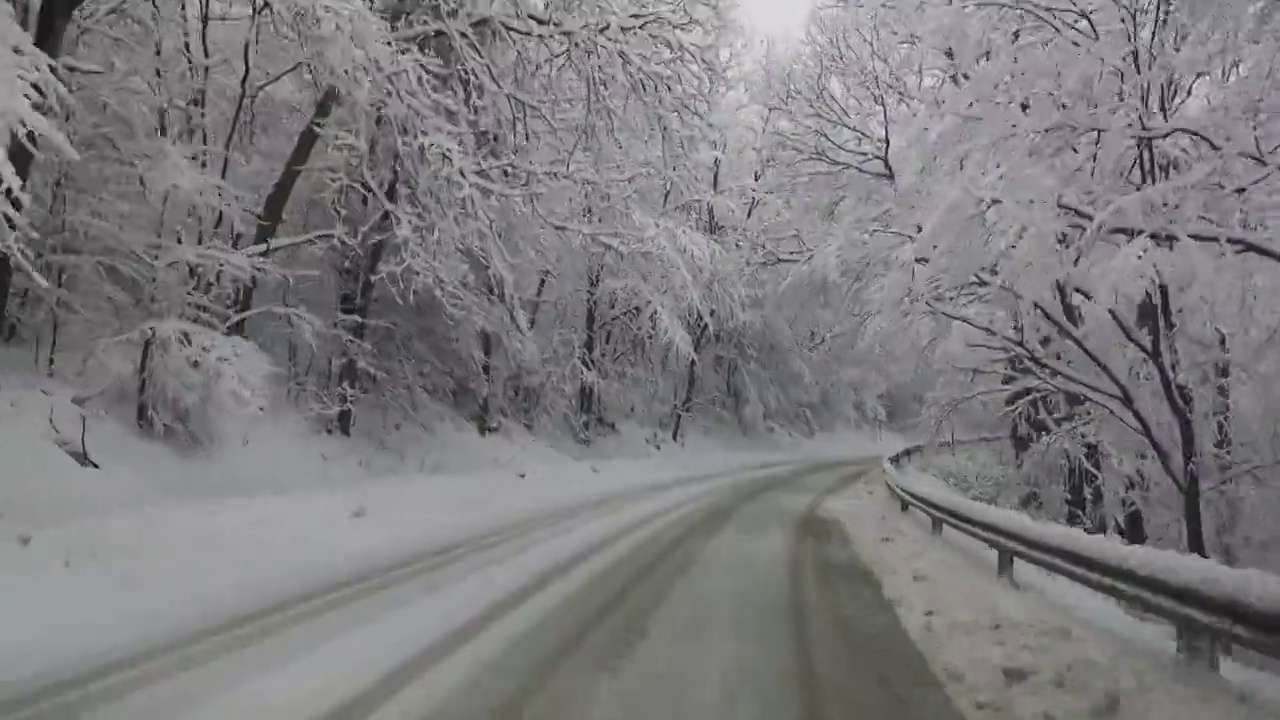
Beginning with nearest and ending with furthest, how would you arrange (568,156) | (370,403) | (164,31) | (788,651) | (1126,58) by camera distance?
(788,651) → (1126,58) → (164,31) → (568,156) → (370,403)

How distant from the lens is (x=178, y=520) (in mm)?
8836

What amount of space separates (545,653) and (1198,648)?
3.90m

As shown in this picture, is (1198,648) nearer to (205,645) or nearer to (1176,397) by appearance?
(1176,397)

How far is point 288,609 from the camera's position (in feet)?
22.6

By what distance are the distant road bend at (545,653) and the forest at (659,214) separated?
11.8 feet

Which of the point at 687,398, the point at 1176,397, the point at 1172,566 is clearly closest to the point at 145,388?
the point at 1172,566

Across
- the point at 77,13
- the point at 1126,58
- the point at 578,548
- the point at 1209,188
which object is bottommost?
the point at 578,548

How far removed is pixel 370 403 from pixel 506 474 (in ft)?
10.3

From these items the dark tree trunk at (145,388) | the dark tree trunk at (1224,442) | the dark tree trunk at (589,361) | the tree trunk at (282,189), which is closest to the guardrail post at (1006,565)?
the dark tree trunk at (1224,442)

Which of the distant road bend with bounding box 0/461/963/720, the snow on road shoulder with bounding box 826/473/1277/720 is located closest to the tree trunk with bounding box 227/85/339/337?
the distant road bend with bounding box 0/461/963/720

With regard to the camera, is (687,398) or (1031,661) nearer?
(1031,661)

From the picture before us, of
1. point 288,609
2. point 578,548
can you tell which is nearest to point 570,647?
point 288,609

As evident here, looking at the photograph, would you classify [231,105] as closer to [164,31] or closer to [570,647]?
[164,31]

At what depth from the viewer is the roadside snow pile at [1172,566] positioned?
4215 millimetres
